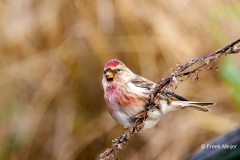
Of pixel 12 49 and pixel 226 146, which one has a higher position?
pixel 12 49

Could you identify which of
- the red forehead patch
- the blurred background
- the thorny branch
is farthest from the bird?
the blurred background

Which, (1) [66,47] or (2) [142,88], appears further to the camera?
(1) [66,47]

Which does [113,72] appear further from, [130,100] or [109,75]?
[130,100]

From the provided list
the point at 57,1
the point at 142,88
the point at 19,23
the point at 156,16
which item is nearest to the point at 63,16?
the point at 57,1

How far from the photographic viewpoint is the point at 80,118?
3.82m

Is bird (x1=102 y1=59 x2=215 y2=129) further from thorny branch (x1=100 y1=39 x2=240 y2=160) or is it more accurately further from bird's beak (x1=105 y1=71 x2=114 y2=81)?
thorny branch (x1=100 y1=39 x2=240 y2=160)

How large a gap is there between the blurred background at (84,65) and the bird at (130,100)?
1432 mm

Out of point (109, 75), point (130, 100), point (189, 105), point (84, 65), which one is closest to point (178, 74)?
point (189, 105)

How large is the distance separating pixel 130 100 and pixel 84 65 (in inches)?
67.8

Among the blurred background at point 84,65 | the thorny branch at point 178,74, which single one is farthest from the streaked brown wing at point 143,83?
the blurred background at point 84,65

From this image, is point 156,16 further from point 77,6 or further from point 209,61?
point 209,61

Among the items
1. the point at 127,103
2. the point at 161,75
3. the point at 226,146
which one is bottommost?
the point at 226,146

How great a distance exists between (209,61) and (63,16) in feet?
Answer: 9.32

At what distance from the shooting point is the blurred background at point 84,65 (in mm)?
3707
